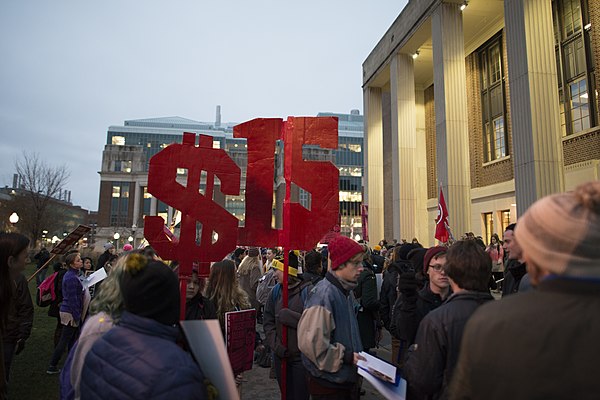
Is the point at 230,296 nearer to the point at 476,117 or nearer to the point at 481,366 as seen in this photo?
the point at 481,366

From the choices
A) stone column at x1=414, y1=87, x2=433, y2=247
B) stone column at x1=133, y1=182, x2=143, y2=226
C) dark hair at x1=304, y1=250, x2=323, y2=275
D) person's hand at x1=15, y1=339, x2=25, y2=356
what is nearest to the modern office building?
stone column at x1=133, y1=182, x2=143, y2=226

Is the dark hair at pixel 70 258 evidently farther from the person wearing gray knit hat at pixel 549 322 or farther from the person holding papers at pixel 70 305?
the person wearing gray knit hat at pixel 549 322

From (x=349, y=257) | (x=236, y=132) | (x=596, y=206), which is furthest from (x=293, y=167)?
(x=596, y=206)

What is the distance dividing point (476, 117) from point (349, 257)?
24.1m

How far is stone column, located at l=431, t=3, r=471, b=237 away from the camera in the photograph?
18609 millimetres

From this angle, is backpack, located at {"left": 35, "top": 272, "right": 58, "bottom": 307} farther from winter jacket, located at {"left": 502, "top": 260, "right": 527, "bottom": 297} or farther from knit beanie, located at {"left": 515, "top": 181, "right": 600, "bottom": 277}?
knit beanie, located at {"left": 515, "top": 181, "right": 600, "bottom": 277}

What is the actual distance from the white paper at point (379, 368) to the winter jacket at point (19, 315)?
14.1 ft

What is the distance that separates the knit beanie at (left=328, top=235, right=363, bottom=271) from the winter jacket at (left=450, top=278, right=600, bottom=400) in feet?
6.85

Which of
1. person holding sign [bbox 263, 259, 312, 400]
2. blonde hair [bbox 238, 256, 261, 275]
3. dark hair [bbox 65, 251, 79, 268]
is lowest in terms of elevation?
person holding sign [bbox 263, 259, 312, 400]

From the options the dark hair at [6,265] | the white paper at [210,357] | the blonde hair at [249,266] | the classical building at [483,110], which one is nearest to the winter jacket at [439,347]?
the white paper at [210,357]

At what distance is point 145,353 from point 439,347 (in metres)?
1.70

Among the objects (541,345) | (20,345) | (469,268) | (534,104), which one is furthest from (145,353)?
(534,104)

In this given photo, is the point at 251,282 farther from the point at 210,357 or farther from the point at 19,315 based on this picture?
the point at 210,357

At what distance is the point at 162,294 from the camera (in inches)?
78.9
